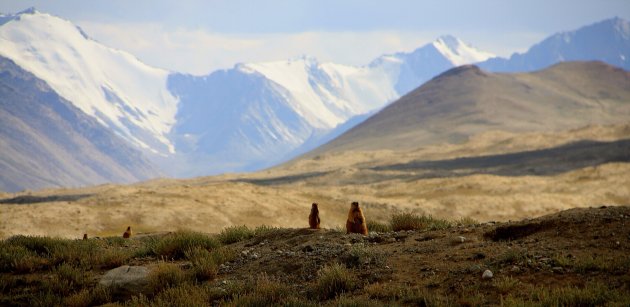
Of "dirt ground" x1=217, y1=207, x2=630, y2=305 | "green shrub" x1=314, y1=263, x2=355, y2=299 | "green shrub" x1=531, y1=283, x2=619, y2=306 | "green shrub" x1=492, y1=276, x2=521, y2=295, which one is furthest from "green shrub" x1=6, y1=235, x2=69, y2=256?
"green shrub" x1=531, y1=283, x2=619, y2=306

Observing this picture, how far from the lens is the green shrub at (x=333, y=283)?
33.7 ft

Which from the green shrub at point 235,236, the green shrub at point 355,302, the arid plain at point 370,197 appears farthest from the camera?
the arid plain at point 370,197

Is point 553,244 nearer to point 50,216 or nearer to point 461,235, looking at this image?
point 461,235

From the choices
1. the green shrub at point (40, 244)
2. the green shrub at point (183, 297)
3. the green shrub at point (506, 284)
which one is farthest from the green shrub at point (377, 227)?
the green shrub at point (40, 244)

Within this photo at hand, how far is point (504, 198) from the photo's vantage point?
61.3 meters

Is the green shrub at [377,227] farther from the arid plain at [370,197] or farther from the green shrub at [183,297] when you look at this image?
the arid plain at [370,197]

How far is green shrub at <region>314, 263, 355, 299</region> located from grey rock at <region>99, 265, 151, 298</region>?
2.88m

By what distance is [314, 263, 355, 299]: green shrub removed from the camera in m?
10.3

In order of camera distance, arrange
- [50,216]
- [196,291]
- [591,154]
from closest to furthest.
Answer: [196,291] → [50,216] → [591,154]

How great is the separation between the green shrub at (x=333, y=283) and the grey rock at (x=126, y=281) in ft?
9.45

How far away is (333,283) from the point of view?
407 inches

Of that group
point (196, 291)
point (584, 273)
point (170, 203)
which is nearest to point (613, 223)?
point (584, 273)

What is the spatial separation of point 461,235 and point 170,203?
38.8m

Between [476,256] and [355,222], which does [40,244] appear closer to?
[355,222]
